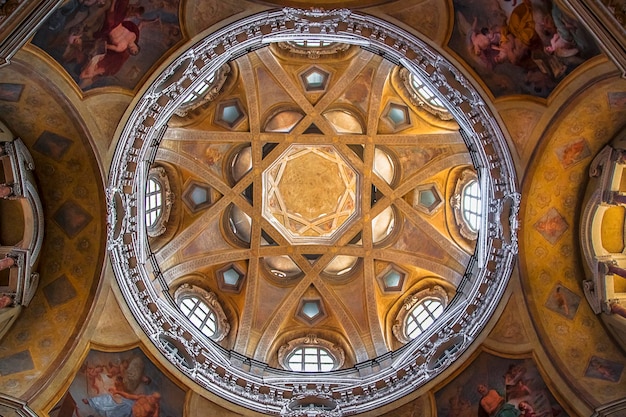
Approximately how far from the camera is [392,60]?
20.3 m

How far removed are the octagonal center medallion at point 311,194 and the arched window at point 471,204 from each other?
510 centimetres

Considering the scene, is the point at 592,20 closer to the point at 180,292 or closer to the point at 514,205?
the point at 514,205

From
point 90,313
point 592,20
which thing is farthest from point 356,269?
point 592,20

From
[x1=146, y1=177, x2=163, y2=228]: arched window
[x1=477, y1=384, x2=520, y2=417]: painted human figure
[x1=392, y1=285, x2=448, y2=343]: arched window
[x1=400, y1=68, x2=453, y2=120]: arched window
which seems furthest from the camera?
[x1=392, y1=285, x2=448, y2=343]: arched window

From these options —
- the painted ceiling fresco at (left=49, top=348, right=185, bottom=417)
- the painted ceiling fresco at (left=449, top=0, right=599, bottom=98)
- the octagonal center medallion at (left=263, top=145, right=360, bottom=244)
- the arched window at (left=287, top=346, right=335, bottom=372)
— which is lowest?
the painted ceiling fresco at (left=49, top=348, right=185, bottom=417)

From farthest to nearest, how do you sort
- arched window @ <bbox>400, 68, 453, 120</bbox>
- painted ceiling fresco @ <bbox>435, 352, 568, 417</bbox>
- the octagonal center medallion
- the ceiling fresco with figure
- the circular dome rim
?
the octagonal center medallion
arched window @ <bbox>400, 68, 453, 120</bbox>
painted ceiling fresco @ <bbox>435, 352, 568, 417</bbox>
the circular dome rim
the ceiling fresco with figure

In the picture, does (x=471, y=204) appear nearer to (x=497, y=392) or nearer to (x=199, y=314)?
(x=497, y=392)

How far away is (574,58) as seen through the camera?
16.4 m

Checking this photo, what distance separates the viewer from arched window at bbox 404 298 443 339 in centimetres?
2528

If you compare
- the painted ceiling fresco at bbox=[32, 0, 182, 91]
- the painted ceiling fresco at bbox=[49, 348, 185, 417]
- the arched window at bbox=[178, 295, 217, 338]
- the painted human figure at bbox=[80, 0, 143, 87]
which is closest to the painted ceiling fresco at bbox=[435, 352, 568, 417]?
the painted ceiling fresco at bbox=[49, 348, 185, 417]

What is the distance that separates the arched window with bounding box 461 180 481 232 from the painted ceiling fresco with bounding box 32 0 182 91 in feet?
42.4

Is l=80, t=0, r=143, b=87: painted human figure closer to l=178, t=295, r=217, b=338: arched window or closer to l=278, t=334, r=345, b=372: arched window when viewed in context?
l=178, t=295, r=217, b=338: arched window

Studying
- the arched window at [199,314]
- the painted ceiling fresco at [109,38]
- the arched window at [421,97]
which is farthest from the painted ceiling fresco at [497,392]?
the painted ceiling fresco at [109,38]

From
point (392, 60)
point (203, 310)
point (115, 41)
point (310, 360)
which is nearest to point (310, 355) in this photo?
point (310, 360)
